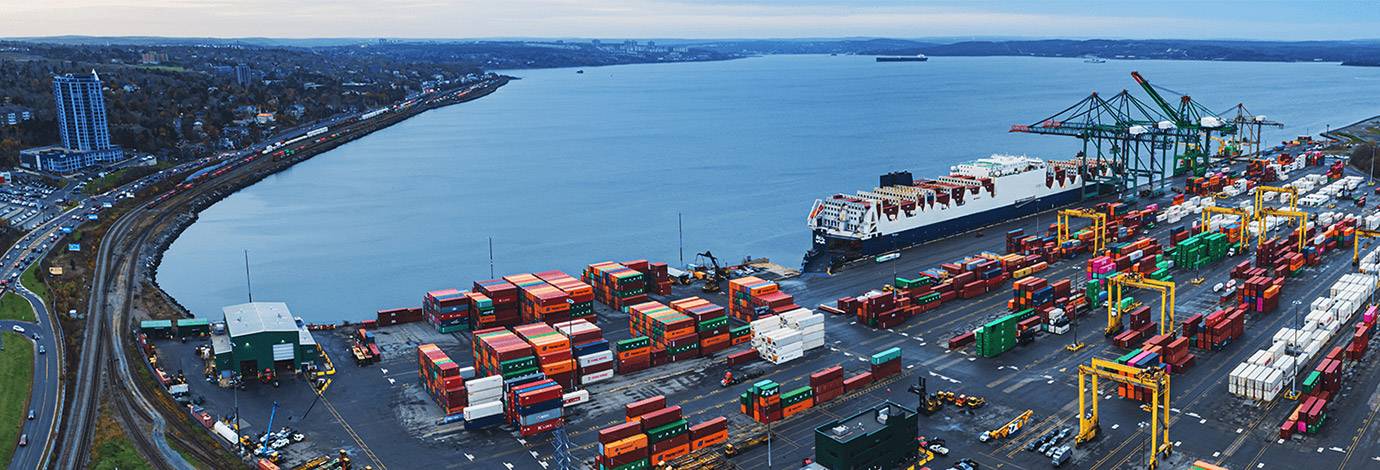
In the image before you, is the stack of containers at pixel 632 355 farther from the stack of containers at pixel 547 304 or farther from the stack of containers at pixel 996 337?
the stack of containers at pixel 996 337

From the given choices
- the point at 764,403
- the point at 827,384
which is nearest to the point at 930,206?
the point at 827,384

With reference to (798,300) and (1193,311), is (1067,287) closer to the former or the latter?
(1193,311)

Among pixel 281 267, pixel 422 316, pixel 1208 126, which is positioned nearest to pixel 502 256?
pixel 281 267

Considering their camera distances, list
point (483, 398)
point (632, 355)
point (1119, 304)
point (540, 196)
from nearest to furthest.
→ point (483, 398) → point (632, 355) → point (1119, 304) → point (540, 196)

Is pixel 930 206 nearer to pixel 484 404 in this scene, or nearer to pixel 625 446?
pixel 484 404

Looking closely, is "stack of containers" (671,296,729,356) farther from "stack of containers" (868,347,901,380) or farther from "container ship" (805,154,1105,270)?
"container ship" (805,154,1105,270)

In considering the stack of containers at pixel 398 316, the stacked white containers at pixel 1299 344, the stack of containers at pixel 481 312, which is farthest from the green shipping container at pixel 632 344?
the stacked white containers at pixel 1299 344
